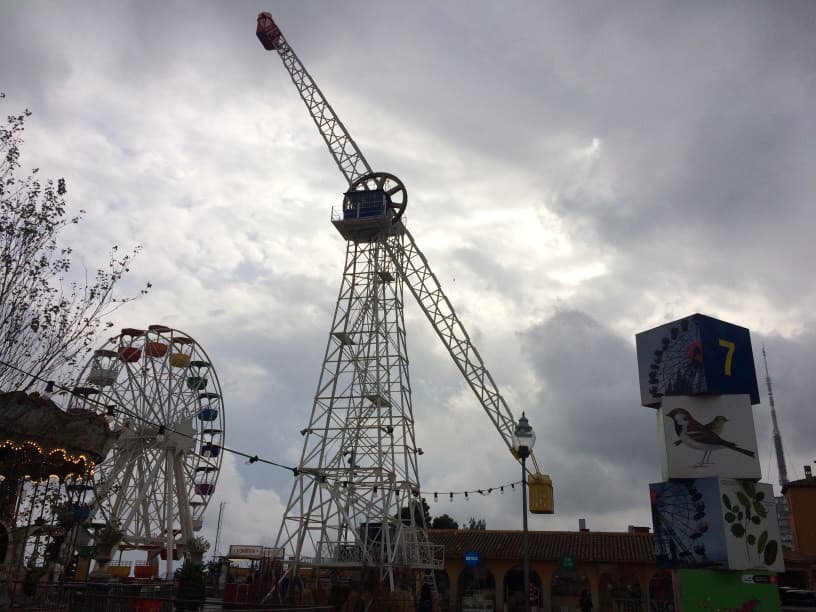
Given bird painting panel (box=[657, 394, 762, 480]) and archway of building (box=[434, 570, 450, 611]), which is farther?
archway of building (box=[434, 570, 450, 611])

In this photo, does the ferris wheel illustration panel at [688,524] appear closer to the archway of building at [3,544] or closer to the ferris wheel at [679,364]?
the ferris wheel at [679,364]

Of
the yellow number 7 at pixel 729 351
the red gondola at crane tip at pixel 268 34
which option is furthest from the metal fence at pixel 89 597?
the red gondola at crane tip at pixel 268 34

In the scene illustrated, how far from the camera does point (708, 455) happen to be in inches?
1151

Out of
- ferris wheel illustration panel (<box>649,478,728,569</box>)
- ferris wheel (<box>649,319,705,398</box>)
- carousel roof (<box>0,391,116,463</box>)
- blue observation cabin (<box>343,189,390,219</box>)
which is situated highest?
blue observation cabin (<box>343,189,390,219</box>)

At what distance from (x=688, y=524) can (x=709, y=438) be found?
3.85 meters

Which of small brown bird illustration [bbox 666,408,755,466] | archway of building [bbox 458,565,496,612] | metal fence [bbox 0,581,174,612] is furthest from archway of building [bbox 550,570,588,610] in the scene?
metal fence [bbox 0,581,174,612]

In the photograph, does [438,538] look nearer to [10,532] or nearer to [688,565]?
[688,565]

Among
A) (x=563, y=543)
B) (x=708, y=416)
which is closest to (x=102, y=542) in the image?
(x=563, y=543)

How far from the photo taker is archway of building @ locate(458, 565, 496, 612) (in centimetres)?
3900

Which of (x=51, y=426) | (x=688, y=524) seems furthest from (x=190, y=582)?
(x=688, y=524)

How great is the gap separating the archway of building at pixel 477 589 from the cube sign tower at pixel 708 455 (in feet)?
42.8

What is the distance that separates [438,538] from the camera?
43.9 meters

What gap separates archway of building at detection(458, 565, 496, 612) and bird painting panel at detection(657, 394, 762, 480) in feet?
47.8

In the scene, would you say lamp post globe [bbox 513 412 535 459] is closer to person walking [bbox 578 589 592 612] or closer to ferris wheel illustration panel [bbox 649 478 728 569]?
ferris wheel illustration panel [bbox 649 478 728 569]
